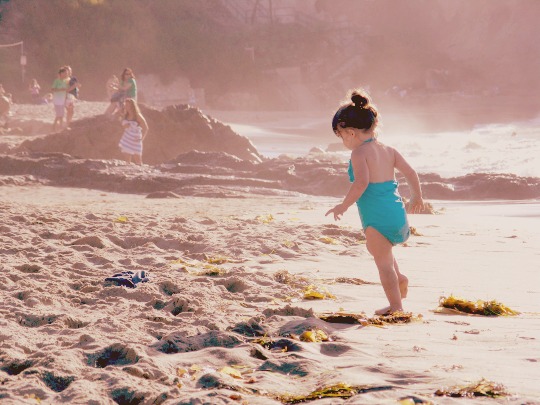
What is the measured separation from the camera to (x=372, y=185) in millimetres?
4543

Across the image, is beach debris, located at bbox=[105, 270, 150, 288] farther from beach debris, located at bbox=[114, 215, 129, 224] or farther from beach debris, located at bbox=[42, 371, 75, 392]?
beach debris, located at bbox=[114, 215, 129, 224]

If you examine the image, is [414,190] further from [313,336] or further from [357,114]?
[313,336]

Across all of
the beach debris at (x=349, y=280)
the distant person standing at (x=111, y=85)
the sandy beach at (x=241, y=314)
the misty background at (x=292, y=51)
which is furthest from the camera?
the misty background at (x=292, y=51)

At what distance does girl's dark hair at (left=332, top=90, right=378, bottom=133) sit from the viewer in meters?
4.48

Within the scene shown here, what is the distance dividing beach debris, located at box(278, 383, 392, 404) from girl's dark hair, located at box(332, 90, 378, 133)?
1.96m

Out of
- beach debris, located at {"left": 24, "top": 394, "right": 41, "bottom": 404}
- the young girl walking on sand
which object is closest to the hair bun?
the young girl walking on sand

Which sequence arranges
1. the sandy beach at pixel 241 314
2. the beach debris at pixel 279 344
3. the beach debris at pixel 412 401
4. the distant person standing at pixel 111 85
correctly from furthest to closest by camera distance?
the distant person standing at pixel 111 85
the beach debris at pixel 279 344
the sandy beach at pixel 241 314
the beach debris at pixel 412 401

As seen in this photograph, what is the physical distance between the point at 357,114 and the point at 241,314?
1248mm

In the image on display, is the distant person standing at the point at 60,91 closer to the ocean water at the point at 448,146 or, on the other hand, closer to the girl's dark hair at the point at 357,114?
the ocean water at the point at 448,146

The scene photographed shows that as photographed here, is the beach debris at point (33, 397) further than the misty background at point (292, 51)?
No

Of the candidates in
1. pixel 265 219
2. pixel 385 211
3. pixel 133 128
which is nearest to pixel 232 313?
pixel 385 211

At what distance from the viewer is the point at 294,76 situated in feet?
182

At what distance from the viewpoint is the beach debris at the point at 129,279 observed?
468 cm

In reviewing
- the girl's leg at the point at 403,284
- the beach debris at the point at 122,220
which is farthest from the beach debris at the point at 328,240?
the girl's leg at the point at 403,284
